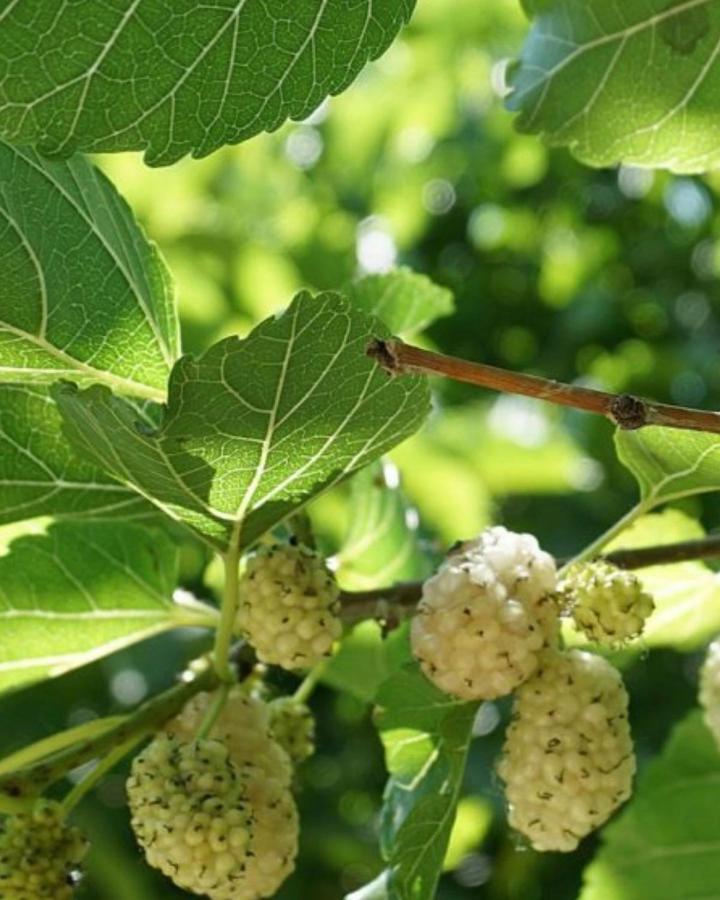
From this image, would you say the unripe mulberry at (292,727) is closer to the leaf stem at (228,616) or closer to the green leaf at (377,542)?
the leaf stem at (228,616)

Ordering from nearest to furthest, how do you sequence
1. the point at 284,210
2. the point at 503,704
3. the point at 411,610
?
the point at 411,610
the point at 503,704
the point at 284,210

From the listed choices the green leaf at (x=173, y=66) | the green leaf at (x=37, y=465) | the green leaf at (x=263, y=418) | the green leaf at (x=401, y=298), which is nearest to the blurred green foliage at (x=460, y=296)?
the green leaf at (x=401, y=298)

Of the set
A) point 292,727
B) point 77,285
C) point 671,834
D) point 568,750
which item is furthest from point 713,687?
point 77,285

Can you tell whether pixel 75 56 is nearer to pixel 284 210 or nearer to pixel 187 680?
pixel 187 680

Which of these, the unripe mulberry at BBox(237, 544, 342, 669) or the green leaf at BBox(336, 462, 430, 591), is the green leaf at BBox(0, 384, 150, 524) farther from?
the green leaf at BBox(336, 462, 430, 591)

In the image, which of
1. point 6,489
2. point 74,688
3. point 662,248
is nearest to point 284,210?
point 662,248

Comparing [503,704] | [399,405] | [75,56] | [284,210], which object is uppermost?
[75,56]
